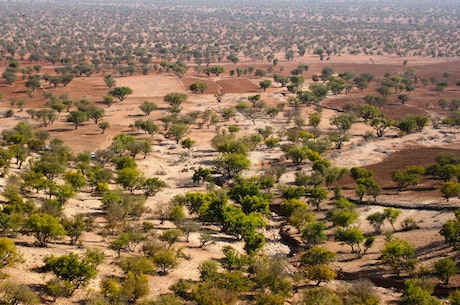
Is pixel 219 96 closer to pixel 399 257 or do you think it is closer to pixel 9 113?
pixel 9 113

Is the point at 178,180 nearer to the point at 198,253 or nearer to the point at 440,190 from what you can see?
the point at 198,253

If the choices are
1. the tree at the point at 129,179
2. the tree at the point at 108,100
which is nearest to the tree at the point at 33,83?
the tree at the point at 108,100

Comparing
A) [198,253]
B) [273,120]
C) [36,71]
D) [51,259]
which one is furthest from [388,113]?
[36,71]

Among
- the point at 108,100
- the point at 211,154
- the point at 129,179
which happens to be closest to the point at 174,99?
the point at 108,100

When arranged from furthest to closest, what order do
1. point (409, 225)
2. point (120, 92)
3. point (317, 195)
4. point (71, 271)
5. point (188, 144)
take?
point (120, 92), point (188, 144), point (317, 195), point (409, 225), point (71, 271)

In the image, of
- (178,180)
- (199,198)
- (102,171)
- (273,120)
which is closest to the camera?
(199,198)

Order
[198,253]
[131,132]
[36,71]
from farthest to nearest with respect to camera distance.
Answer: [36,71] < [131,132] < [198,253]

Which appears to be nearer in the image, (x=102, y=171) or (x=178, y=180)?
(x=102, y=171)
